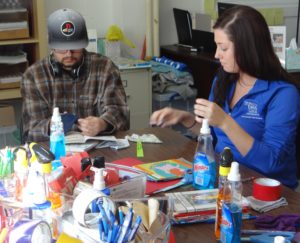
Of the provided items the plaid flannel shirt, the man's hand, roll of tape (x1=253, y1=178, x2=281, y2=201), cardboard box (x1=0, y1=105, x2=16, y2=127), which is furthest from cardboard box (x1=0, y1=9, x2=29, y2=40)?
roll of tape (x1=253, y1=178, x2=281, y2=201)

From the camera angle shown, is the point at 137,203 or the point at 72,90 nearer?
the point at 137,203

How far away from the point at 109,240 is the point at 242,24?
1.17 meters

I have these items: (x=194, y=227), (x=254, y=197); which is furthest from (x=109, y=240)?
(x=254, y=197)

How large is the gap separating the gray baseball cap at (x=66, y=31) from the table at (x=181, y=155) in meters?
0.44

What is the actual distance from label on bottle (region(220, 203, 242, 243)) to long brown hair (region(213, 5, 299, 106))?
839 millimetres

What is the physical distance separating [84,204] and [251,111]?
41.1 inches

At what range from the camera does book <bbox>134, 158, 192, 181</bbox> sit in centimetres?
160

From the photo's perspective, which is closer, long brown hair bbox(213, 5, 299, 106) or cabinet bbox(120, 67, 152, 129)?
long brown hair bbox(213, 5, 299, 106)

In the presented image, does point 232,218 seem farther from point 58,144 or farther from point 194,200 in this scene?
point 58,144

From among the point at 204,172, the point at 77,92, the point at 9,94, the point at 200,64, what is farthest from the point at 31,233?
the point at 200,64

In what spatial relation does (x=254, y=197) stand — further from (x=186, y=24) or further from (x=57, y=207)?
(x=186, y=24)

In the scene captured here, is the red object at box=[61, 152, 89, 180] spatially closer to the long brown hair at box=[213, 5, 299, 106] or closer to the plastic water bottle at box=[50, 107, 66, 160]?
the plastic water bottle at box=[50, 107, 66, 160]

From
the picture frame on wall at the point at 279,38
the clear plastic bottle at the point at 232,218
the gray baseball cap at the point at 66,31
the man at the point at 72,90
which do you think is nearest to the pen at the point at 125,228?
the clear plastic bottle at the point at 232,218

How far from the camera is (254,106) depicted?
6.17 ft
